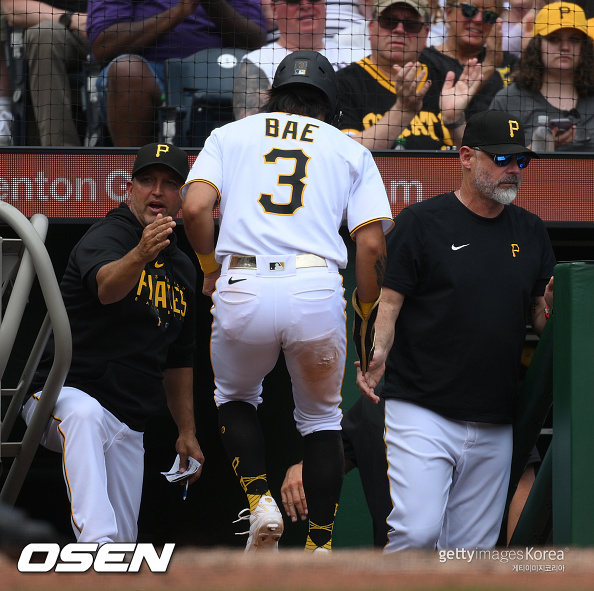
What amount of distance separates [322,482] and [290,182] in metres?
1.11

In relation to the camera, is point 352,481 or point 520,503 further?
point 352,481

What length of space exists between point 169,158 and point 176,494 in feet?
8.09

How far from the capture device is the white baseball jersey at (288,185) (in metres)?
3.44

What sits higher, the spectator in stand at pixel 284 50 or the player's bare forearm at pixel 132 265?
the spectator in stand at pixel 284 50

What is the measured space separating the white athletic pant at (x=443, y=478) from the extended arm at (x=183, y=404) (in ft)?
2.82

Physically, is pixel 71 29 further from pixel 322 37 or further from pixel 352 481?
pixel 352 481

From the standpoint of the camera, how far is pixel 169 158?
156 inches

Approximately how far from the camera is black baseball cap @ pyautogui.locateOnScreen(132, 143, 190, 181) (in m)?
3.96

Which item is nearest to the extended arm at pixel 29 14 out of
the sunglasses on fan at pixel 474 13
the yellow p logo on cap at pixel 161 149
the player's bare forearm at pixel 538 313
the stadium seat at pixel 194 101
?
the stadium seat at pixel 194 101

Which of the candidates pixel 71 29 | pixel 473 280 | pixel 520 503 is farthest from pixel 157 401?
pixel 71 29

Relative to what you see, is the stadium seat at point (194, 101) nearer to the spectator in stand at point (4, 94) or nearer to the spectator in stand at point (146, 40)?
the spectator in stand at point (146, 40)

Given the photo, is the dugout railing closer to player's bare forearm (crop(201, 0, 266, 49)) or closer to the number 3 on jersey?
player's bare forearm (crop(201, 0, 266, 49))

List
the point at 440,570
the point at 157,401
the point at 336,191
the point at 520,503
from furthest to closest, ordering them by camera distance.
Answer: the point at 520,503
the point at 157,401
the point at 336,191
the point at 440,570

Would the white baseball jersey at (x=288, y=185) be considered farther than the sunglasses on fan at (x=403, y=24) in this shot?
No
